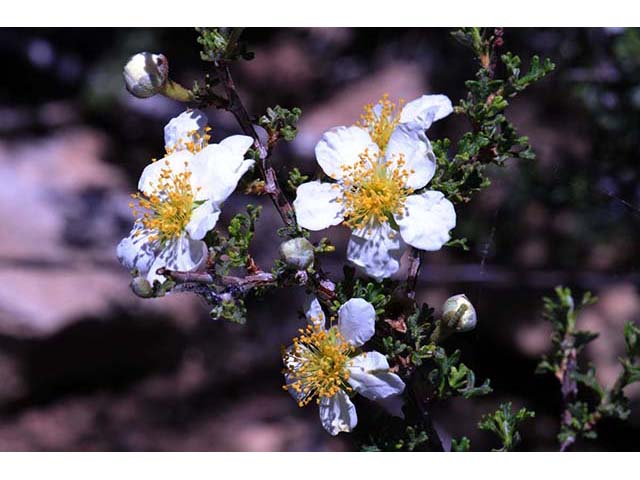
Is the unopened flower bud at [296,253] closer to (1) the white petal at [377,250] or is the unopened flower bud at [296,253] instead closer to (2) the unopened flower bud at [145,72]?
(1) the white petal at [377,250]

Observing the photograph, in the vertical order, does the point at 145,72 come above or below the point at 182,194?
above

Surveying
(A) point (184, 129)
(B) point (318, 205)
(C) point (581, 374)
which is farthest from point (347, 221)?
(C) point (581, 374)

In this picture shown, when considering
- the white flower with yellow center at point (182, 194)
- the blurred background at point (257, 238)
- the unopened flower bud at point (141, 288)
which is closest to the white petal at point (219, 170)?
the white flower with yellow center at point (182, 194)

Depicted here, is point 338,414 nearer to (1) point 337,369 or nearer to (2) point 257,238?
(1) point 337,369

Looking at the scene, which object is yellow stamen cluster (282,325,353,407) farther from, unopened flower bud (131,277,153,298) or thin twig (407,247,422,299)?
unopened flower bud (131,277,153,298)

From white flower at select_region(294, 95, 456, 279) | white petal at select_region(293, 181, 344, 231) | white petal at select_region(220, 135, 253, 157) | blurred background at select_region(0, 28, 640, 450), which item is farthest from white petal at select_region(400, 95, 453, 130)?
blurred background at select_region(0, 28, 640, 450)

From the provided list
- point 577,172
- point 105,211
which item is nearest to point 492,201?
point 577,172
